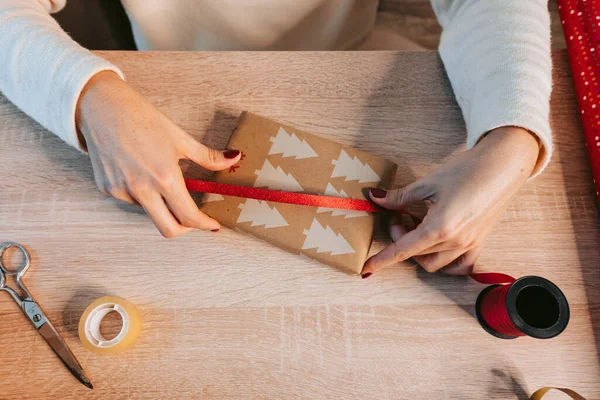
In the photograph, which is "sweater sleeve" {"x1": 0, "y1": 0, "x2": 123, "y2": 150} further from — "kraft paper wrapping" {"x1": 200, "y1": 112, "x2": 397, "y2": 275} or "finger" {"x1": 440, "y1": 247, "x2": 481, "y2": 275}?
"finger" {"x1": 440, "y1": 247, "x2": 481, "y2": 275}

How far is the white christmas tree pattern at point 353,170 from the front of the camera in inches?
26.8

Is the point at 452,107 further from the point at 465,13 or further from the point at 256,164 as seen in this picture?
the point at 256,164

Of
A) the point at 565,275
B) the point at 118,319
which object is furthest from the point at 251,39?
the point at 565,275

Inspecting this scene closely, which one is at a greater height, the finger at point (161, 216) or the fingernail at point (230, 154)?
the fingernail at point (230, 154)

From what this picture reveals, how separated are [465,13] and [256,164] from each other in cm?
44

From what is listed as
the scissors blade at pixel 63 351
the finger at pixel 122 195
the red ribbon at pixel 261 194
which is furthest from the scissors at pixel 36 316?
the red ribbon at pixel 261 194

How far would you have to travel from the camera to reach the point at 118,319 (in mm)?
634

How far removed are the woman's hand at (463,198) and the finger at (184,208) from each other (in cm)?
26

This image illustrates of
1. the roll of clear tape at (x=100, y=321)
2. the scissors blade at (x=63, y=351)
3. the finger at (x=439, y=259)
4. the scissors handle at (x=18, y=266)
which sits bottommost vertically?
the scissors blade at (x=63, y=351)

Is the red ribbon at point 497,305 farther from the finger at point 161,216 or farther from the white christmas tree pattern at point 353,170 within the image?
the finger at point 161,216

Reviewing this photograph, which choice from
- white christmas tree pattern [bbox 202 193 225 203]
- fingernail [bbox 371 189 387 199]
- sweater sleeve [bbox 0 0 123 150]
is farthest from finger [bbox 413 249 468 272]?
sweater sleeve [bbox 0 0 123 150]

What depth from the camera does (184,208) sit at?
61 cm

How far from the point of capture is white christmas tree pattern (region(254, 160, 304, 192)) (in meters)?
0.67

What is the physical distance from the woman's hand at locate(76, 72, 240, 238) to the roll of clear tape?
4.8 inches
